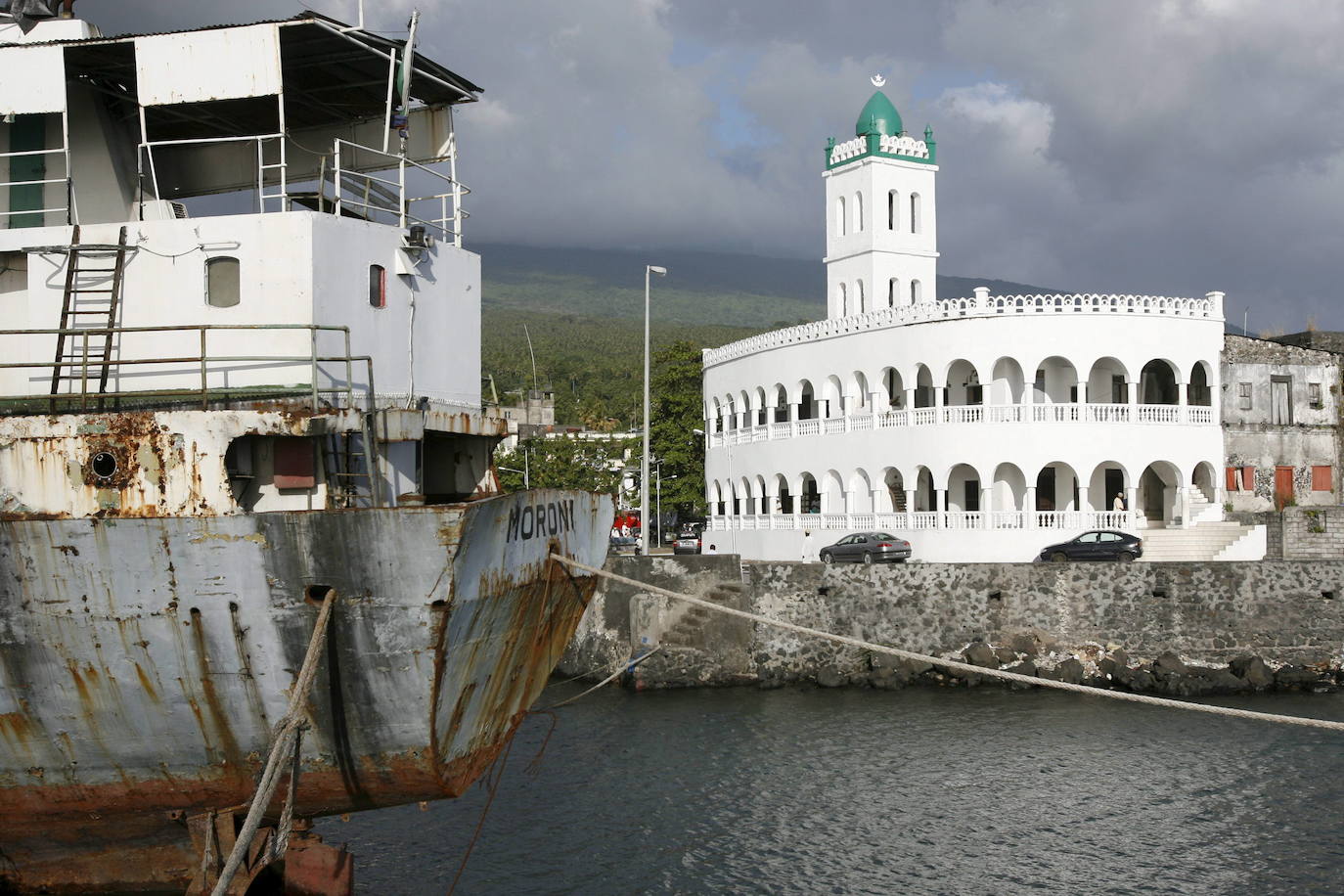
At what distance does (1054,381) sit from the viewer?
1687 inches

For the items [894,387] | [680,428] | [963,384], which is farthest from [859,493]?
[680,428]

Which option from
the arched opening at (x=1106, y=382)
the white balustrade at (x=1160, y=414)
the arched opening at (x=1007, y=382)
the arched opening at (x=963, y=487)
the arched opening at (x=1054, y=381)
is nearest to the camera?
the white balustrade at (x=1160, y=414)

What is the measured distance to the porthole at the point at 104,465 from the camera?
11.8m

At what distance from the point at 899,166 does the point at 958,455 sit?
15262mm

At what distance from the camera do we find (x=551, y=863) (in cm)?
1938

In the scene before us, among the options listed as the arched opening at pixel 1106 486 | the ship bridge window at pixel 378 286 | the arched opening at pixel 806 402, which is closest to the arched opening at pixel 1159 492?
the arched opening at pixel 1106 486

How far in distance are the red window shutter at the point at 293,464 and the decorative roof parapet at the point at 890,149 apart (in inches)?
1655

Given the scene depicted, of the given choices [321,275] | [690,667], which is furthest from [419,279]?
[690,667]

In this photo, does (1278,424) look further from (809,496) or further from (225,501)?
(225,501)

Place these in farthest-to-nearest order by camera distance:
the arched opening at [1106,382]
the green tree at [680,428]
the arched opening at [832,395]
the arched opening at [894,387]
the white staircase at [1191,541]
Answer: the green tree at [680,428] < the arched opening at [832,395] < the arched opening at [894,387] < the arched opening at [1106,382] < the white staircase at [1191,541]

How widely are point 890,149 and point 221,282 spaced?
41.5 metres

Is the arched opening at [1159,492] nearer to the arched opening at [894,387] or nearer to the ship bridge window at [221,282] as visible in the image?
the arched opening at [894,387]

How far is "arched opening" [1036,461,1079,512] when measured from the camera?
139 feet

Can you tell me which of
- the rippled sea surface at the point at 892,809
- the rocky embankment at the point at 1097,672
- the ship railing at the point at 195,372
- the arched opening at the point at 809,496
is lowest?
the rippled sea surface at the point at 892,809
